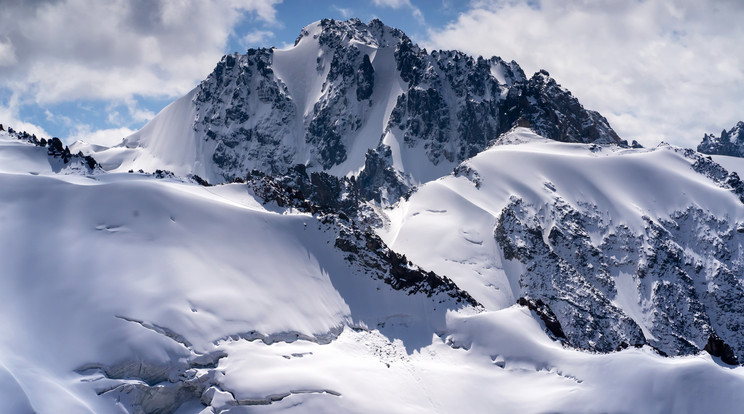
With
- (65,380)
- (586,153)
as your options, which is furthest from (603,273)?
(65,380)

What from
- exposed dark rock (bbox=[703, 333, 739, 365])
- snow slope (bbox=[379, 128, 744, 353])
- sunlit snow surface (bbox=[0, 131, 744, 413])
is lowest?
sunlit snow surface (bbox=[0, 131, 744, 413])

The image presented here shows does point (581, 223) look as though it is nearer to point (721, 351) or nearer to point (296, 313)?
point (721, 351)

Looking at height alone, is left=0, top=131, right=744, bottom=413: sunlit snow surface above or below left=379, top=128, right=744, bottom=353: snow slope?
below

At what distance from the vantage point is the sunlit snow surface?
47719mm

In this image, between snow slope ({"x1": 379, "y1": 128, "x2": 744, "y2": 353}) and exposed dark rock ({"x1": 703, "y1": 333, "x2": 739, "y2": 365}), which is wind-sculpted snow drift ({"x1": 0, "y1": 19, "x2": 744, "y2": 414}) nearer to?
exposed dark rock ({"x1": 703, "y1": 333, "x2": 739, "y2": 365})

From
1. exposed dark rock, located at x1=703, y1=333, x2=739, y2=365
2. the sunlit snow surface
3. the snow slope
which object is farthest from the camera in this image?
the snow slope

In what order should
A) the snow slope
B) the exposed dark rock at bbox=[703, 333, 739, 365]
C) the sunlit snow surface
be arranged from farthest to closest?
the snow slope
the exposed dark rock at bbox=[703, 333, 739, 365]
the sunlit snow surface

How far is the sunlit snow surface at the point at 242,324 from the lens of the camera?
47.7m

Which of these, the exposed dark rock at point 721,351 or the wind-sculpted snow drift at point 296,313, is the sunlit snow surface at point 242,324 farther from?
the exposed dark rock at point 721,351

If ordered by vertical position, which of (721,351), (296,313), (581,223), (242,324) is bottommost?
(242,324)

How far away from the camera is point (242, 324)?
176 feet

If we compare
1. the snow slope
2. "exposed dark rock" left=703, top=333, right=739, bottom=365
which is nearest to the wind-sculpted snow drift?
"exposed dark rock" left=703, top=333, right=739, bottom=365

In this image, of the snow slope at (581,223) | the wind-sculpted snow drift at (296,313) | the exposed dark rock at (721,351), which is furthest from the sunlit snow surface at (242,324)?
the snow slope at (581,223)

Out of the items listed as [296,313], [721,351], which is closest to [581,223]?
[721,351]
